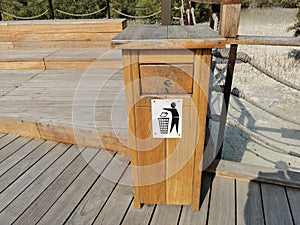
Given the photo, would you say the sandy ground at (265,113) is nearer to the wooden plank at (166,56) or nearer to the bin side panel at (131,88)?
the bin side panel at (131,88)

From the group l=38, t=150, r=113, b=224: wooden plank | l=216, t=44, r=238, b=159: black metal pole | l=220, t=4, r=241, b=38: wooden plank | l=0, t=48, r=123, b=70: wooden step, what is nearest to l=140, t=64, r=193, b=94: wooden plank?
l=220, t=4, r=241, b=38: wooden plank

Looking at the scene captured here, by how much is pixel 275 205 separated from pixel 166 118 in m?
0.85

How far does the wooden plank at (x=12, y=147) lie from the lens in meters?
1.91

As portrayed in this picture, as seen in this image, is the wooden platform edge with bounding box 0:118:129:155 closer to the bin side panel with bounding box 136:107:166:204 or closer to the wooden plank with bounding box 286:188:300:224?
the bin side panel with bounding box 136:107:166:204

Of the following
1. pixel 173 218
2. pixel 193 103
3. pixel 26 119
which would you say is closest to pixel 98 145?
pixel 26 119

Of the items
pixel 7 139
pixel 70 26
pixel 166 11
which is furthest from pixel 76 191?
pixel 70 26

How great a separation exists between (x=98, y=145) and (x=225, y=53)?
3.68 ft

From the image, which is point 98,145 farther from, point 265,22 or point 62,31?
point 265,22

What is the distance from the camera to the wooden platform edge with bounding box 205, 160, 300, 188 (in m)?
1.57

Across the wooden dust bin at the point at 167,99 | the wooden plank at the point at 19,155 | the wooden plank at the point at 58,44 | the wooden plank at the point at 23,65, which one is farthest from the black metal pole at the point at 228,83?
the wooden plank at the point at 23,65

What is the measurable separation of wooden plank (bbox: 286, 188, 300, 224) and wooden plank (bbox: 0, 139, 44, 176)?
1.78 meters

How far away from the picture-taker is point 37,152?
193 cm

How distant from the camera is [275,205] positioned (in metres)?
1.45

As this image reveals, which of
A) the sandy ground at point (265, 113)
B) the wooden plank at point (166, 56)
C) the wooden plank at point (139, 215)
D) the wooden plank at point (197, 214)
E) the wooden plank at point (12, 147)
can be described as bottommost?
the sandy ground at point (265, 113)
